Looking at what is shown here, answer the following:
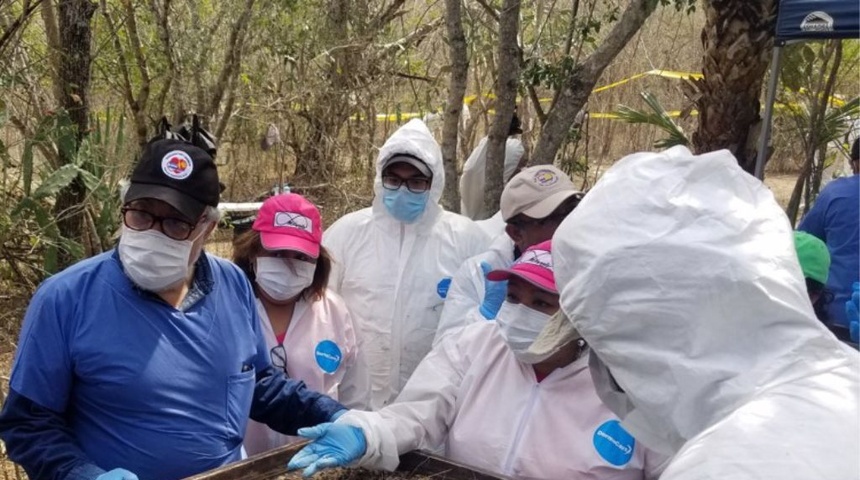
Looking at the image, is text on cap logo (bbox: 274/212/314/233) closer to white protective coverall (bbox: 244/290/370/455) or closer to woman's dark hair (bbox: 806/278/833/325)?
white protective coverall (bbox: 244/290/370/455)

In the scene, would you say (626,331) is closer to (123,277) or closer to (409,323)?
(123,277)

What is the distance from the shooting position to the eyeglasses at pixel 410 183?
351 cm

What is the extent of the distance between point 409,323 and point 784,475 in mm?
2465

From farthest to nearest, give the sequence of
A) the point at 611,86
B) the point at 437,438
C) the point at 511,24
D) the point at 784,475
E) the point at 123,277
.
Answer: the point at 611,86 → the point at 511,24 → the point at 437,438 → the point at 123,277 → the point at 784,475

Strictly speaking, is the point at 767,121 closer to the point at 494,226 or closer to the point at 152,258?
the point at 494,226

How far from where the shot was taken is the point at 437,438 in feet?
7.62

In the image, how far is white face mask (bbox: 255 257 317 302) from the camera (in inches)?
113

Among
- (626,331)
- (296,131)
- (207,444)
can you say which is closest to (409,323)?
(207,444)

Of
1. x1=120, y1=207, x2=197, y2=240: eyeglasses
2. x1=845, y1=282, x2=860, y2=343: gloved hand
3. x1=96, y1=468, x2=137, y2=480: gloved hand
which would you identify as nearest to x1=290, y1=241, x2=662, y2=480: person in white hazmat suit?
x1=96, y1=468, x2=137, y2=480: gloved hand

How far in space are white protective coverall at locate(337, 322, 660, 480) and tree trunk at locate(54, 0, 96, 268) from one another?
276cm

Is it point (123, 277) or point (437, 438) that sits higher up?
point (123, 277)

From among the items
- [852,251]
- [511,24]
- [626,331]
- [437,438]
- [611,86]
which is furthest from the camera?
[611,86]

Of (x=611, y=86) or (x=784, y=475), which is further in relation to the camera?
(x=611, y=86)

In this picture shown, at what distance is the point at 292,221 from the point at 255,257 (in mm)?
181
